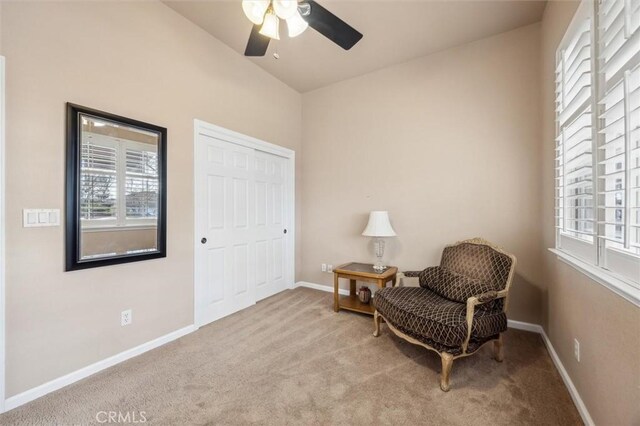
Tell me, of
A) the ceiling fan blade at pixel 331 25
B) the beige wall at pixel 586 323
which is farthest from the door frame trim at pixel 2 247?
the beige wall at pixel 586 323

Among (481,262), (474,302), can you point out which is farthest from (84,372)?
(481,262)

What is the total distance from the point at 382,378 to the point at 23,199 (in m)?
2.66

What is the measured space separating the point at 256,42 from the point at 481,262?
2628 millimetres

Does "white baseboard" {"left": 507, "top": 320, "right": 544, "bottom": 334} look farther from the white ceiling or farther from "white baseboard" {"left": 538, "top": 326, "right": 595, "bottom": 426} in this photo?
the white ceiling

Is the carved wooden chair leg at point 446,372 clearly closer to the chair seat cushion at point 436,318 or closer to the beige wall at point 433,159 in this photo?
the chair seat cushion at point 436,318

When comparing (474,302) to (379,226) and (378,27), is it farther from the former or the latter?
(378,27)

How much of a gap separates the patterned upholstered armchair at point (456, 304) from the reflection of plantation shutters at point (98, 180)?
7.81 feet

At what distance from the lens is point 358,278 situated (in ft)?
10.0

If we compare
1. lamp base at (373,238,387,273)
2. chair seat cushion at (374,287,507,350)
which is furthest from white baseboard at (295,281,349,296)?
chair seat cushion at (374,287,507,350)

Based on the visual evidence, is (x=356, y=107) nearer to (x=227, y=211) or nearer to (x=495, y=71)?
(x=495, y=71)

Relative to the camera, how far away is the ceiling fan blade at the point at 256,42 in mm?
1947

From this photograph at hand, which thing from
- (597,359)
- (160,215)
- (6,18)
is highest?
(6,18)

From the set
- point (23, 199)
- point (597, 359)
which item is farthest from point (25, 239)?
point (597, 359)

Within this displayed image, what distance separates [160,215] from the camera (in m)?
2.39
